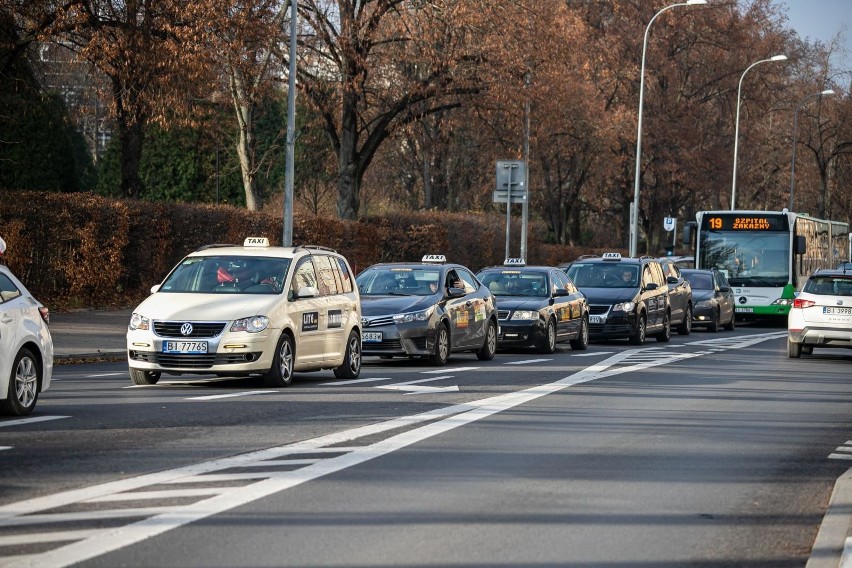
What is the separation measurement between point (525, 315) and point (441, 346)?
4.51 metres

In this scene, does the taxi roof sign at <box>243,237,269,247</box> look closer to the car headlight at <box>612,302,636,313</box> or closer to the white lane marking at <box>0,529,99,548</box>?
the white lane marking at <box>0,529,99,548</box>

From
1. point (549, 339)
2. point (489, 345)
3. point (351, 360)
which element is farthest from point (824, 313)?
point (351, 360)

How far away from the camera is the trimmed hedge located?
27.5m

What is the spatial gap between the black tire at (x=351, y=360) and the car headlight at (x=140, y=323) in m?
3.17

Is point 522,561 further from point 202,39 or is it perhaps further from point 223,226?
point 223,226

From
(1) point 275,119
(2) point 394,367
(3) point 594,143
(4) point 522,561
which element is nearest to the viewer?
(4) point 522,561

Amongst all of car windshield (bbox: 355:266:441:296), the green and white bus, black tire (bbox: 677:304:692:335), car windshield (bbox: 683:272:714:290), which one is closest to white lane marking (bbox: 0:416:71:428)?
car windshield (bbox: 355:266:441:296)

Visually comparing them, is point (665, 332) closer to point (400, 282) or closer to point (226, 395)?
point (400, 282)

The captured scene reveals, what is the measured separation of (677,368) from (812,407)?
21.1 ft

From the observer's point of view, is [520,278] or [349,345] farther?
[520,278]

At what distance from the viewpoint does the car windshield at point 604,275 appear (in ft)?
107

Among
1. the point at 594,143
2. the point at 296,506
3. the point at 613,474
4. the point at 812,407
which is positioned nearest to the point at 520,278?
the point at 812,407

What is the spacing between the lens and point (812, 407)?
675 inches

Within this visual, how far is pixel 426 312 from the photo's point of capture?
21922 mm
